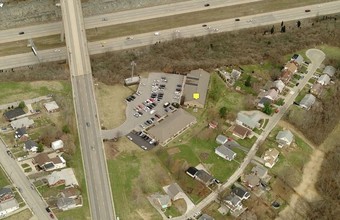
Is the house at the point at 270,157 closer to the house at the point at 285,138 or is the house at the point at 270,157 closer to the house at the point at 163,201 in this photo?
the house at the point at 285,138

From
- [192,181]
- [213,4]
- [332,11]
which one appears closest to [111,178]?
[192,181]

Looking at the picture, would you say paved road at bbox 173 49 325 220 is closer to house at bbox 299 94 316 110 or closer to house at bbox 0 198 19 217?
house at bbox 299 94 316 110

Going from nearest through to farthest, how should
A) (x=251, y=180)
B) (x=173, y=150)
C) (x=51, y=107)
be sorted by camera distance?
(x=251, y=180)
(x=173, y=150)
(x=51, y=107)

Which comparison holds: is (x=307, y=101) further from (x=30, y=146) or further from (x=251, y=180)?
(x=30, y=146)

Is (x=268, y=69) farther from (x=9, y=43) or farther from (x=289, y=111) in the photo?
(x=9, y=43)

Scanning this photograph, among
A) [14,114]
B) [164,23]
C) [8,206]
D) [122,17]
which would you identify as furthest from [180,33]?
[8,206]

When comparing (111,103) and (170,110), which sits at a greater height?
(111,103)
